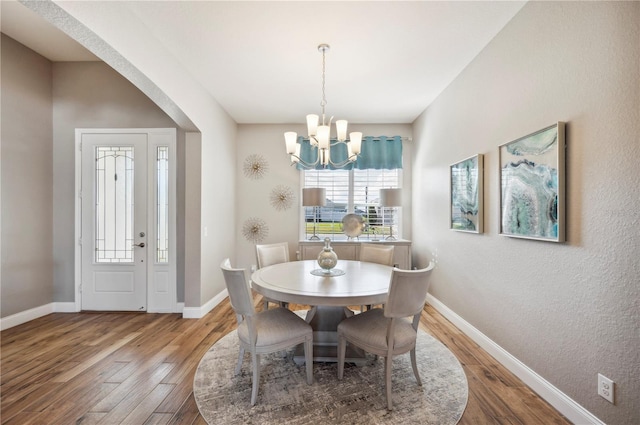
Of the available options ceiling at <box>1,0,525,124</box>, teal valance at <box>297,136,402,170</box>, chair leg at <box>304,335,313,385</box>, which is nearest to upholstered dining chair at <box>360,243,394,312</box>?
chair leg at <box>304,335,313,385</box>

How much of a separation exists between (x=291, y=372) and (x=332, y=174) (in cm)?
323

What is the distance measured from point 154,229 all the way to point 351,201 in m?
2.92

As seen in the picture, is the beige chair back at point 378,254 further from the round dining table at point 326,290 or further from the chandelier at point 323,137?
the chandelier at point 323,137

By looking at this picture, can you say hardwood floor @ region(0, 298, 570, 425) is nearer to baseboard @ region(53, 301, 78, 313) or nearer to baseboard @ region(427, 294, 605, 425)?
baseboard @ region(427, 294, 605, 425)

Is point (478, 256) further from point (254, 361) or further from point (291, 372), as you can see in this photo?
point (254, 361)

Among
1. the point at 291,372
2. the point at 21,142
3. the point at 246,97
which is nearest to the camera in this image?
the point at 291,372

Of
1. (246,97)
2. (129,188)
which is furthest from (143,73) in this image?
(129,188)

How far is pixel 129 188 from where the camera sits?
3580 millimetres

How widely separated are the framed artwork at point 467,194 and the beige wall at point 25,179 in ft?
16.0

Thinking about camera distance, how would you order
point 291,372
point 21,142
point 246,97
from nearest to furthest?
point 291,372 < point 21,142 < point 246,97

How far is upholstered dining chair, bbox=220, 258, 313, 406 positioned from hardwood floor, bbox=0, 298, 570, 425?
467 millimetres

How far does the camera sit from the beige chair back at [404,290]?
1768mm

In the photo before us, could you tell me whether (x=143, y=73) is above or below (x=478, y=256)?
above

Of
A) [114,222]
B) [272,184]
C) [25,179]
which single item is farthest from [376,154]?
[25,179]
